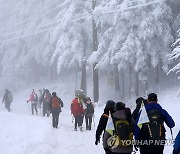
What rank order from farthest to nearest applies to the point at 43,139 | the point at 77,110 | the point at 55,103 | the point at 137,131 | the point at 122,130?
the point at 55,103
the point at 77,110
the point at 43,139
the point at 137,131
the point at 122,130


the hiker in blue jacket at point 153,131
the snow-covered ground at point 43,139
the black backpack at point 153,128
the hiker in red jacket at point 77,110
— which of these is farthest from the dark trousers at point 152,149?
the hiker in red jacket at point 77,110

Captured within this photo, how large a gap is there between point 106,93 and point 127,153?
24785mm

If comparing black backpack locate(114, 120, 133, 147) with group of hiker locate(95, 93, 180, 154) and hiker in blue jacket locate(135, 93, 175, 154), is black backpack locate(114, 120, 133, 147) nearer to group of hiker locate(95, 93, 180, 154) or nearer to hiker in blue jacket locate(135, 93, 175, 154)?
group of hiker locate(95, 93, 180, 154)

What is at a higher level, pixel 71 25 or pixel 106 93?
pixel 71 25

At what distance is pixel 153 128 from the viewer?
693cm

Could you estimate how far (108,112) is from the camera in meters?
7.37

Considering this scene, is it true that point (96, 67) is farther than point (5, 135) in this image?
Yes

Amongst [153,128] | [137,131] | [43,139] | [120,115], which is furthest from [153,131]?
[43,139]

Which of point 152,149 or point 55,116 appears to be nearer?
point 152,149

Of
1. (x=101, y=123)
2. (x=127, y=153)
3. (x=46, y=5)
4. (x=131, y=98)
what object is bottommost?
(x=127, y=153)

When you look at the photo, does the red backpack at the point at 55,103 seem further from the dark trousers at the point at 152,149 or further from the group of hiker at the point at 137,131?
the dark trousers at the point at 152,149

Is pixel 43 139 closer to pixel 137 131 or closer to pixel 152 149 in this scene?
pixel 137 131

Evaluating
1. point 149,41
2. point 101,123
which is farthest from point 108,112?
point 149,41

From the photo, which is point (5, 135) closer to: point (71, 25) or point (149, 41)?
point (149, 41)
